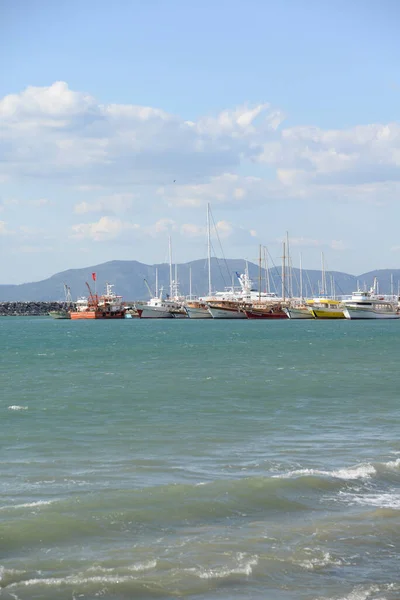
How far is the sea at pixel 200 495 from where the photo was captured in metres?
11.0

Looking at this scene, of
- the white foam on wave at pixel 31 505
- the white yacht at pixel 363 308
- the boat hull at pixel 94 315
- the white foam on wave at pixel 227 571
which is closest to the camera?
the white foam on wave at pixel 227 571

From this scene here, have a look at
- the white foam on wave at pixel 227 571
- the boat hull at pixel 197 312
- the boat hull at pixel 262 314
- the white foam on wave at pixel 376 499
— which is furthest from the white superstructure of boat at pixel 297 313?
the white foam on wave at pixel 227 571

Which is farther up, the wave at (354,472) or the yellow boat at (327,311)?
the yellow boat at (327,311)

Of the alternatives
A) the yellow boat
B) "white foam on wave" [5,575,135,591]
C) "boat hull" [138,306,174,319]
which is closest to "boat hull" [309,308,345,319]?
the yellow boat

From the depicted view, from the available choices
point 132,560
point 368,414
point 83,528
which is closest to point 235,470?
point 83,528

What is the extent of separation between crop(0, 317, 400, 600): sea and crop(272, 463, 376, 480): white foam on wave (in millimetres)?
28

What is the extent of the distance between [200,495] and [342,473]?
3.32 metres

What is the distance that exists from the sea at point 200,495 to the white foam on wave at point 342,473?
3 cm

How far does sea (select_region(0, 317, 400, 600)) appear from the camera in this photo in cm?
1099

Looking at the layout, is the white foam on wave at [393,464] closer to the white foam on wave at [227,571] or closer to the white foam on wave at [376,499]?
the white foam on wave at [376,499]

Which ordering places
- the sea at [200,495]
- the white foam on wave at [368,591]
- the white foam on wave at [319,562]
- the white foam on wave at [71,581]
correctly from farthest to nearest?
the white foam on wave at [319,562]
the sea at [200,495]
the white foam on wave at [71,581]
the white foam on wave at [368,591]

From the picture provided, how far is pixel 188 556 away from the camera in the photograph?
38.7 ft

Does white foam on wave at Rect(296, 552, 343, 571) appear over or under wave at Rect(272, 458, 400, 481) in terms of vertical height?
under

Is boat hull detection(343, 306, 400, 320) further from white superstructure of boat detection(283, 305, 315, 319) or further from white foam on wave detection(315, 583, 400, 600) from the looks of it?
white foam on wave detection(315, 583, 400, 600)
